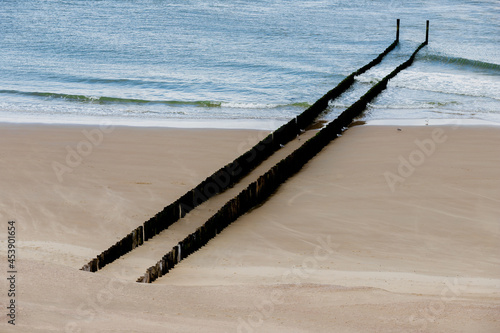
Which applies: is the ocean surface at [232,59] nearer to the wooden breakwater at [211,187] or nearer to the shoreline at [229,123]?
the shoreline at [229,123]

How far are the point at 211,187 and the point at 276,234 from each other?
5.15 feet

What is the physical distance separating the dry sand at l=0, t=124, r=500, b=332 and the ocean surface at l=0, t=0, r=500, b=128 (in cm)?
266

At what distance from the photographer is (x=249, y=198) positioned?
9.27m

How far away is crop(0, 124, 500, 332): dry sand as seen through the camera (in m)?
5.42

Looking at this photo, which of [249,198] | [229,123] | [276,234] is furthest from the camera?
[229,123]

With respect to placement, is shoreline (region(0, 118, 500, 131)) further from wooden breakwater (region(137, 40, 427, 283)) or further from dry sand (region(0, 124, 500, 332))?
wooden breakwater (region(137, 40, 427, 283))

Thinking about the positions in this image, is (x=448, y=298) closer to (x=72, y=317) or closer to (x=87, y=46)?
(x=72, y=317)

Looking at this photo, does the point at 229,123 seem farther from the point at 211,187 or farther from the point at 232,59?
the point at 232,59

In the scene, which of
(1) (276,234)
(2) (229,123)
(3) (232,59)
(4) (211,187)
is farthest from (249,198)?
(3) (232,59)

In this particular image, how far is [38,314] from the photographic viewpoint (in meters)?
5.11

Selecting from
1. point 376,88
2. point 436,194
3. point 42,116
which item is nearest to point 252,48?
point 376,88

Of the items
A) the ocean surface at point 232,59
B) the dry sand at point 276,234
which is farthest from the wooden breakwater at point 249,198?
the ocean surface at point 232,59

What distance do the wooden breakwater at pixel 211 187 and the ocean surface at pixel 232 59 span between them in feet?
5.11

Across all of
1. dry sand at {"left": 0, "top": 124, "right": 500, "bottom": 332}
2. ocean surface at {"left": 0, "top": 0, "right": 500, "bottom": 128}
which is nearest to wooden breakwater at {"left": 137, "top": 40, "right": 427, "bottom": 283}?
dry sand at {"left": 0, "top": 124, "right": 500, "bottom": 332}
